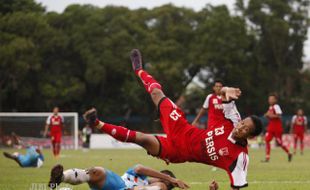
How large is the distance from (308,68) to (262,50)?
284 inches

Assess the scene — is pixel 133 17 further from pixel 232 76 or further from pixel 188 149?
pixel 188 149

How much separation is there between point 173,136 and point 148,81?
1484 millimetres

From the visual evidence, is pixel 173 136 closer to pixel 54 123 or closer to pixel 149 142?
pixel 149 142

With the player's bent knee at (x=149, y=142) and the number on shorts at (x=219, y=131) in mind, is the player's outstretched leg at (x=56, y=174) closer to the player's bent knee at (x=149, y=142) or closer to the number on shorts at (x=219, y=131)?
the player's bent knee at (x=149, y=142)

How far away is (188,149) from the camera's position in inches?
486

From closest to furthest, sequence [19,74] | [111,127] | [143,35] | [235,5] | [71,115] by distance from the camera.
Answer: [111,127] → [71,115] → [19,74] → [143,35] → [235,5]

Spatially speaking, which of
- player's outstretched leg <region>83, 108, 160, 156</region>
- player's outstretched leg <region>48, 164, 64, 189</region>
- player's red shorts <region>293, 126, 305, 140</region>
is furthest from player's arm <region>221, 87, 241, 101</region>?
player's red shorts <region>293, 126, 305, 140</region>

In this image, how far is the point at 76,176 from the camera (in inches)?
454

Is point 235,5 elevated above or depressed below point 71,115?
above

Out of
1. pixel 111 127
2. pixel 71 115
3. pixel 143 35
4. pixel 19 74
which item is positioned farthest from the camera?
pixel 143 35

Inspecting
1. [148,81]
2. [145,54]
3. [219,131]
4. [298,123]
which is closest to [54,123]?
[298,123]

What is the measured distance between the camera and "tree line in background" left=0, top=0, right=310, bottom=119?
223 feet

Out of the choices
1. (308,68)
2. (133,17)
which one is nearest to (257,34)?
(308,68)

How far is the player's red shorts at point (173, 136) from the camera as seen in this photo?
12414 mm
